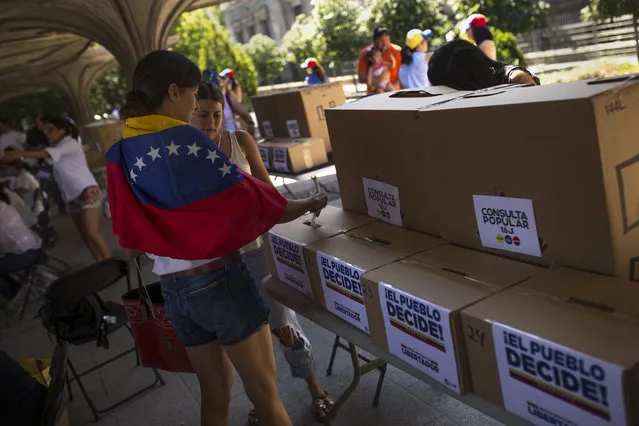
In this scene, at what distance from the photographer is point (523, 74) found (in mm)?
2758

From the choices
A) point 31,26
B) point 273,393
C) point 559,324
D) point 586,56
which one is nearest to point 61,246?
point 31,26

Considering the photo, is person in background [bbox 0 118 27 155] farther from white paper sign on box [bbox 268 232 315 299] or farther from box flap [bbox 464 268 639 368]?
box flap [bbox 464 268 639 368]

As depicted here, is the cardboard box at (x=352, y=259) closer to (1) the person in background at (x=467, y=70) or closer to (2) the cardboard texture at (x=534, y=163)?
(2) the cardboard texture at (x=534, y=163)

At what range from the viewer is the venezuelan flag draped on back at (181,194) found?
5.66 ft

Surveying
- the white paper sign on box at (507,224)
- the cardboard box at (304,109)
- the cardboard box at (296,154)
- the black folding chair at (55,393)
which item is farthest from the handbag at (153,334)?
the cardboard box at (304,109)

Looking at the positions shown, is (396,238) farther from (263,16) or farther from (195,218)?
(263,16)

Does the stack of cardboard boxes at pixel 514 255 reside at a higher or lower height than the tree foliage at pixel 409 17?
lower

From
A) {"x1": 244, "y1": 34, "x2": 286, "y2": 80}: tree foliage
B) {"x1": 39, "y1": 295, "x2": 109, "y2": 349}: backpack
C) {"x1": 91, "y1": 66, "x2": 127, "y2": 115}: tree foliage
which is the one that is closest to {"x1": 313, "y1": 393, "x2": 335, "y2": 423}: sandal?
{"x1": 39, "y1": 295, "x2": 109, "y2": 349}: backpack

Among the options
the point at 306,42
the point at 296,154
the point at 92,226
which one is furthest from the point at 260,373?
the point at 306,42

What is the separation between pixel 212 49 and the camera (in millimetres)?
19938

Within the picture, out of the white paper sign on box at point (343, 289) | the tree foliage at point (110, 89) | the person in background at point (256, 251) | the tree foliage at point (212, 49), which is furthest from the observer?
the tree foliage at point (110, 89)

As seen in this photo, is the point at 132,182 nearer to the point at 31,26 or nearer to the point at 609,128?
the point at 609,128

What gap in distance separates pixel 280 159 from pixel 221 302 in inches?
114

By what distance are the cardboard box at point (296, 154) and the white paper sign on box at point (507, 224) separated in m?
2.95
